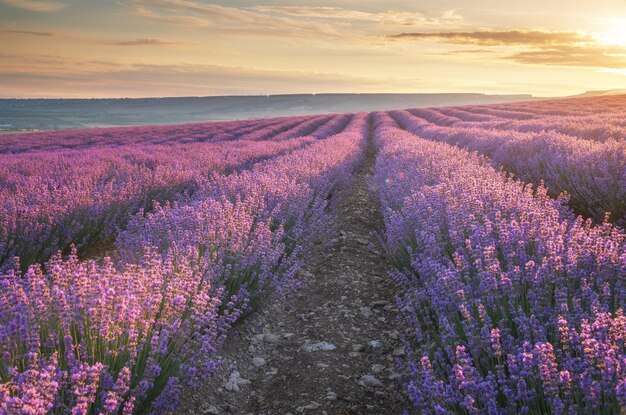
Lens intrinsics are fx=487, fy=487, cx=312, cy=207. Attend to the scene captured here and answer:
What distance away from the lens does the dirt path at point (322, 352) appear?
2906 millimetres

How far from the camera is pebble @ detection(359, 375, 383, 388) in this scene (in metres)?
3.09

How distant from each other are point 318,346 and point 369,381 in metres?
0.57

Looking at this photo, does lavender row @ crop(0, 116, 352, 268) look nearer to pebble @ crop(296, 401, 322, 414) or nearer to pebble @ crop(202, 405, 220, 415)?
pebble @ crop(202, 405, 220, 415)

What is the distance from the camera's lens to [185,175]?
8.10 m

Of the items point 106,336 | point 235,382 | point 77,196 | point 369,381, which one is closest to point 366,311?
point 369,381

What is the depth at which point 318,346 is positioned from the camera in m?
3.58

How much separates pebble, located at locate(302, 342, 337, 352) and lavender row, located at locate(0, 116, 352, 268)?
2.76 m

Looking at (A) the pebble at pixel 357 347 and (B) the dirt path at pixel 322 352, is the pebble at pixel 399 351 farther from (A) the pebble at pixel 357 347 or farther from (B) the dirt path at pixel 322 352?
(A) the pebble at pixel 357 347

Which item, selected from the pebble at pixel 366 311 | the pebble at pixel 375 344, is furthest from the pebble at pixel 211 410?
the pebble at pixel 366 311

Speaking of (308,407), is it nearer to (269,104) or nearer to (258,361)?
(258,361)

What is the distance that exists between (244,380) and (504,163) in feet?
24.3

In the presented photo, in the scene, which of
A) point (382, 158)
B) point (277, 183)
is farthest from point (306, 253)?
point (382, 158)

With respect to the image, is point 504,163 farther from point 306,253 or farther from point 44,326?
point 44,326

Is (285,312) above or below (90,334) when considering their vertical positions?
below
